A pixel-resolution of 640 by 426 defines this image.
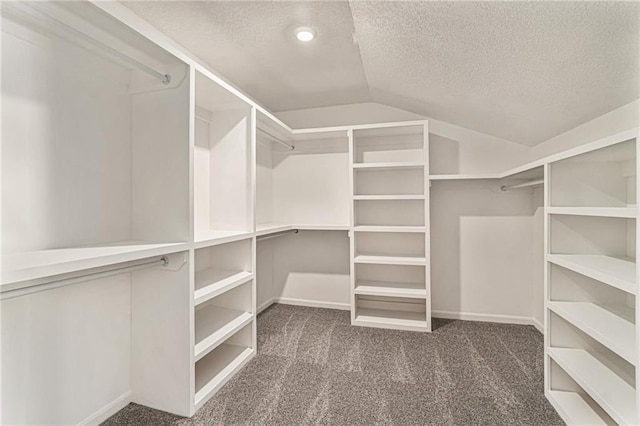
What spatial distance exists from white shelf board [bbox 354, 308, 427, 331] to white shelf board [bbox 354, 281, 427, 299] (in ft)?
0.82

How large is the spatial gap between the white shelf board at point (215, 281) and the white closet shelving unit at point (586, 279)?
1871 mm

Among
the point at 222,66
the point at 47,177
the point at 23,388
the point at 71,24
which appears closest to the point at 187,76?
the point at 71,24

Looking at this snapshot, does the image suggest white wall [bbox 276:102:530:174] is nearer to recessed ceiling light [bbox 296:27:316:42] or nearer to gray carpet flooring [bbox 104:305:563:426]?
recessed ceiling light [bbox 296:27:316:42]

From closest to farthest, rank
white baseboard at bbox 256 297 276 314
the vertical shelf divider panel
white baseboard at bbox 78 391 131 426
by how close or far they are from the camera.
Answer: white baseboard at bbox 78 391 131 426 < the vertical shelf divider panel < white baseboard at bbox 256 297 276 314

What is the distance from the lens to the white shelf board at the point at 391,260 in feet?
9.00

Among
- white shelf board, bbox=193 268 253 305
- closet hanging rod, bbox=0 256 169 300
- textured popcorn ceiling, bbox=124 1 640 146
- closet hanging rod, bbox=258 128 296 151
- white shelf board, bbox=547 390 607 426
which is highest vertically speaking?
textured popcorn ceiling, bbox=124 1 640 146

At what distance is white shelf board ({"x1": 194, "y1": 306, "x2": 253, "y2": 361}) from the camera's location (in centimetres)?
176

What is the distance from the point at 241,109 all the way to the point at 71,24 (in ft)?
3.61

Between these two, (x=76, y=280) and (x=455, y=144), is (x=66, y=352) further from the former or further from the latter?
(x=455, y=144)

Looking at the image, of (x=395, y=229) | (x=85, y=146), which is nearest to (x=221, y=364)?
(x=85, y=146)

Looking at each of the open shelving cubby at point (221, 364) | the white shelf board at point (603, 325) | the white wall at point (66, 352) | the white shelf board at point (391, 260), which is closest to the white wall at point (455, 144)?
the white shelf board at point (391, 260)

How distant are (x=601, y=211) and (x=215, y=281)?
2.06 m

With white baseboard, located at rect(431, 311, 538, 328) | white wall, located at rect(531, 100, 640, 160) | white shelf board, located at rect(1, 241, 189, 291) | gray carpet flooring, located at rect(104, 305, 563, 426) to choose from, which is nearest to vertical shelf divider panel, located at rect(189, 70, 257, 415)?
gray carpet flooring, located at rect(104, 305, 563, 426)

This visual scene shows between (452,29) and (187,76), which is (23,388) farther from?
(452,29)
